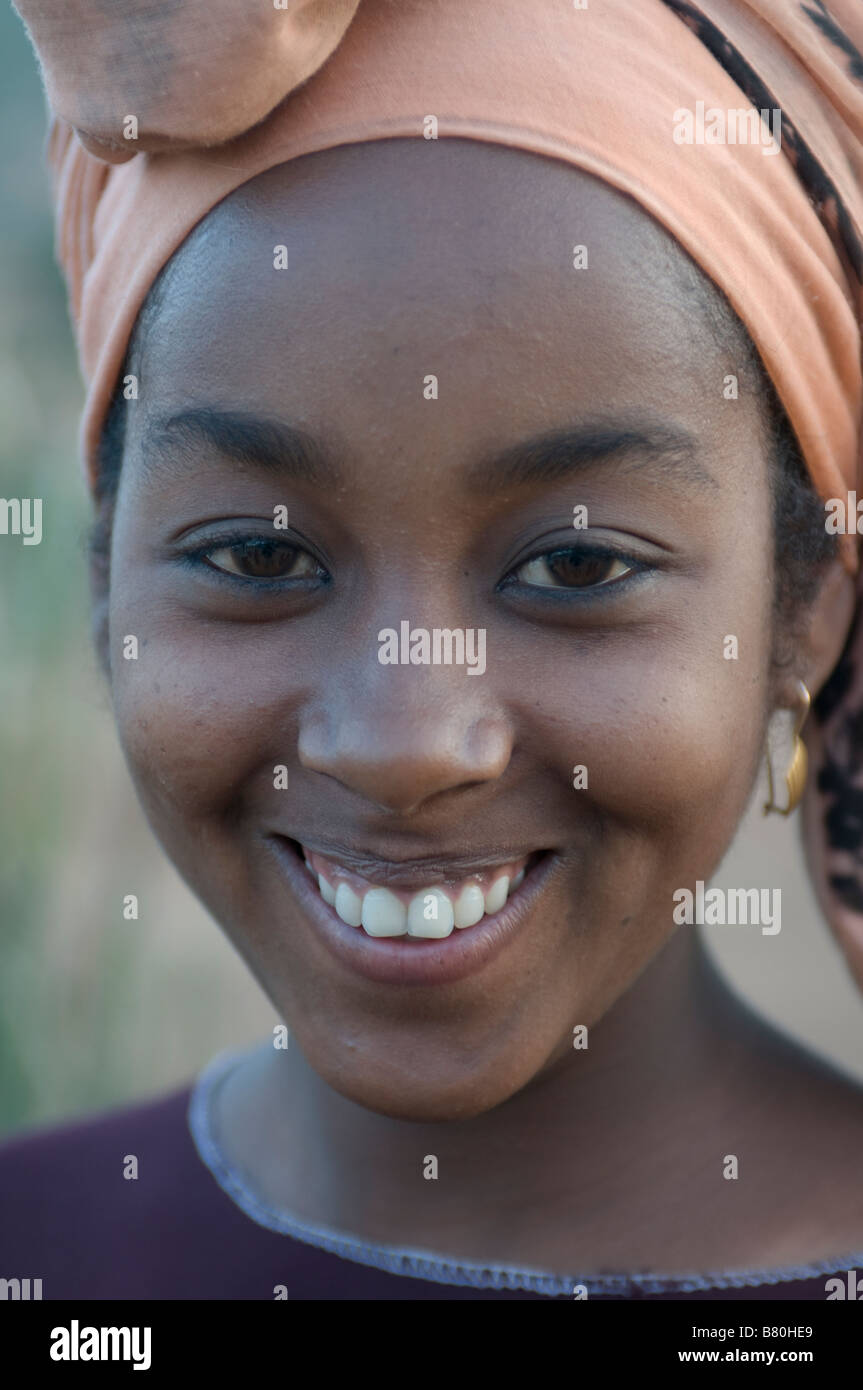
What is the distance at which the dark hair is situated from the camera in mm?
1826

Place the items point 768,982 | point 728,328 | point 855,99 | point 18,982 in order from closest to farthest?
point 728,328, point 855,99, point 18,982, point 768,982

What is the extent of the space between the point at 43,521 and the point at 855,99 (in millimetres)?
3499

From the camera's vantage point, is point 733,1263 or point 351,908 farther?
point 733,1263

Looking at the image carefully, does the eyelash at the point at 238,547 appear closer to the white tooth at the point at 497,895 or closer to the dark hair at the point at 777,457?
the dark hair at the point at 777,457

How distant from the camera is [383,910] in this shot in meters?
1.83

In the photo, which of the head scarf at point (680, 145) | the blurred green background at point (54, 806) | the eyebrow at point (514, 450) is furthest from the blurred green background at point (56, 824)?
the eyebrow at point (514, 450)

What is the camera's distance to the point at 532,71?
70.2 inches

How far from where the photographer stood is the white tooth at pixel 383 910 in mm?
1828

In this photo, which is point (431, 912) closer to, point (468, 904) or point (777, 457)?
point (468, 904)

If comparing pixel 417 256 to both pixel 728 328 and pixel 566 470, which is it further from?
pixel 728 328

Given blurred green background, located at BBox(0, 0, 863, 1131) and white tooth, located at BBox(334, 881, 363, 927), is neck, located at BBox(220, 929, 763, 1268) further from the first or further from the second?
blurred green background, located at BBox(0, 0, 863, 1131)

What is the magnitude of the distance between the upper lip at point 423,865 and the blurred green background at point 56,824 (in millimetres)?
3107

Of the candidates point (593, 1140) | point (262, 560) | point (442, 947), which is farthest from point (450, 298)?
point (593, 1140)

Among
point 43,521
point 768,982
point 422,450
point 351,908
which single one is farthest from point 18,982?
point 768,982
